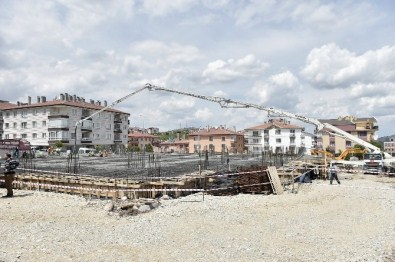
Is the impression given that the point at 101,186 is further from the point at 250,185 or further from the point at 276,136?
the point at 276,136

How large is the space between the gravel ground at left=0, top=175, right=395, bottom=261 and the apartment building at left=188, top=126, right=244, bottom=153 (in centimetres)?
8248

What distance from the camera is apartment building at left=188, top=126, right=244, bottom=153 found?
10150 centimetres

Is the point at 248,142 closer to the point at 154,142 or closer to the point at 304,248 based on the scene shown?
the point at 154,142

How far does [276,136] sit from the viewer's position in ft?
337

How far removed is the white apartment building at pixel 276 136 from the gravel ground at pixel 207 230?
82600 millimetres

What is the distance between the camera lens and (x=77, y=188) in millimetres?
20766

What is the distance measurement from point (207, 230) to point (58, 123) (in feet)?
227

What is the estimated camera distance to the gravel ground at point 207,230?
34.6 feet

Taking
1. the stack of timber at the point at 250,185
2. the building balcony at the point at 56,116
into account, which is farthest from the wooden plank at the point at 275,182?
the building balcony at the point at 56,116

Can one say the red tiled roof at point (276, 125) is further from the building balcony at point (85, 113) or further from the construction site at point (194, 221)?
the construction site at point (194, 221)

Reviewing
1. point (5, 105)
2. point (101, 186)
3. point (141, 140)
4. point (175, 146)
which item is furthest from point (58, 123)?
Answer: point (101, 186)

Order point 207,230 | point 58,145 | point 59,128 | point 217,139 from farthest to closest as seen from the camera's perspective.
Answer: point 217,139 < point 59,128 < point 58,145 < point 207,230

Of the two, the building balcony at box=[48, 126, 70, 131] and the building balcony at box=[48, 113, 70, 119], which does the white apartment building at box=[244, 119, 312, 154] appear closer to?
the building balcony at box=[48, 126, 70, 131]

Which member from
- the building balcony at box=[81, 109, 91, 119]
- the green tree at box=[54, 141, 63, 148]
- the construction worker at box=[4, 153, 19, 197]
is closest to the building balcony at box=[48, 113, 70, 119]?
the building balcony at box=[81, 109, 91, 119]
